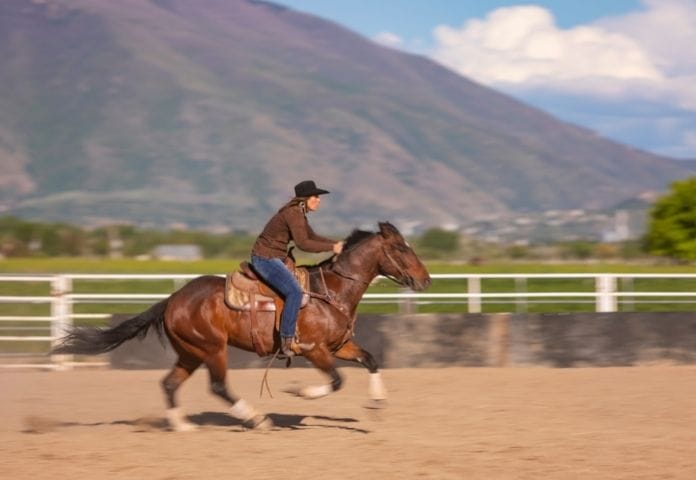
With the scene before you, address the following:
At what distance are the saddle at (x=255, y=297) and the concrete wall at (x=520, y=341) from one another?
516cm

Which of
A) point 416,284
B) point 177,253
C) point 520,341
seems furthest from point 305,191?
point 177,253

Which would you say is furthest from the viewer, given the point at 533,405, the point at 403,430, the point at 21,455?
the point at 533,405

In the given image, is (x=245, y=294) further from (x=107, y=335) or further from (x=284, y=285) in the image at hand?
(x=107, y=335)

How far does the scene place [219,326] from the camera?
10.1 m

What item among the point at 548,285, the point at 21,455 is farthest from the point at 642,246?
the point at 21,455

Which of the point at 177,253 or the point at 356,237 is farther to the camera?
the point at 177,253

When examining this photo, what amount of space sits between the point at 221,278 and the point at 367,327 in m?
5.03

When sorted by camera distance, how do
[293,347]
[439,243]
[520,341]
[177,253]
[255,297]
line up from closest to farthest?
1. [293,347]
2. [255,297]
3. [520,341]
4. [177,253]
5. [439,243]

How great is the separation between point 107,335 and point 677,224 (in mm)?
51425

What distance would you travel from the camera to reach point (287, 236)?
1009 centimetres

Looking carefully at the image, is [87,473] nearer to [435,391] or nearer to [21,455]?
[21,455]

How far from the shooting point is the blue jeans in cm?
991

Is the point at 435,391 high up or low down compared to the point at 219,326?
down

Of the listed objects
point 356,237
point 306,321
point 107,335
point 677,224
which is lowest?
point 107,335
